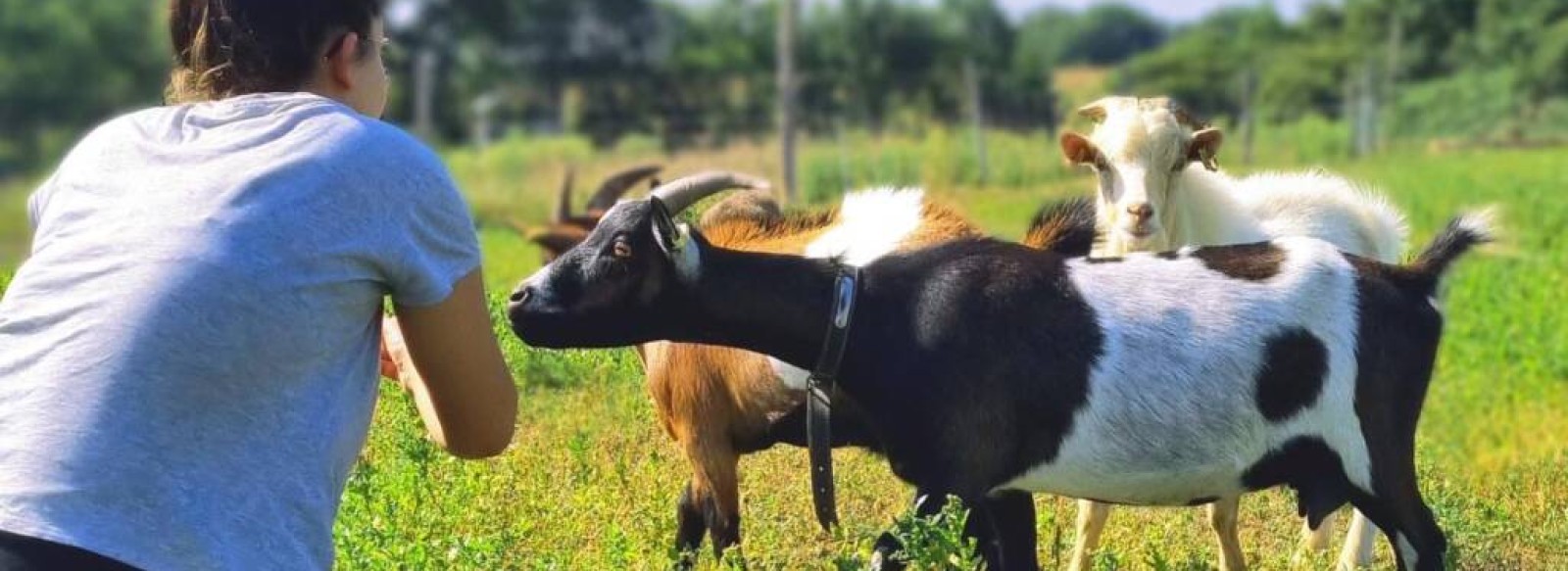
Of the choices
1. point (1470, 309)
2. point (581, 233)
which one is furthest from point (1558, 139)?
point (581, 233)

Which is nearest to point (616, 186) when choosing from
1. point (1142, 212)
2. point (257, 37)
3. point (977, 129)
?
point (1142, 212)

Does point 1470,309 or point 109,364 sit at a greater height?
point 109,364

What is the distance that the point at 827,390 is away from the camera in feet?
16.1

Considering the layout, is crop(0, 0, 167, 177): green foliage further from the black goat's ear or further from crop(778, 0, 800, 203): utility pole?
crop(778, 0, 800, 203): utility pole

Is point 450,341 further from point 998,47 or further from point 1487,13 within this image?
point 998,47

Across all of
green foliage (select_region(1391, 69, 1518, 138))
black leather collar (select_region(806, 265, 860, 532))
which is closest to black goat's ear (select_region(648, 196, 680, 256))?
black leather collar (select_region(806, 265, 860, 532))

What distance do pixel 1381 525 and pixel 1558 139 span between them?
3548cm

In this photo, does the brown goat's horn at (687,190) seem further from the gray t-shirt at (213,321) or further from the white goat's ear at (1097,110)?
the gray t-shirt at (213,321)

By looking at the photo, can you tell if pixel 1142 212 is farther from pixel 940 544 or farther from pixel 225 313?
pixel 225 313

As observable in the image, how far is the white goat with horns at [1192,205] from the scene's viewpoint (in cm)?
642

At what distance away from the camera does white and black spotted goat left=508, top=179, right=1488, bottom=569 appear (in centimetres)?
480

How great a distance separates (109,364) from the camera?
2.57 m

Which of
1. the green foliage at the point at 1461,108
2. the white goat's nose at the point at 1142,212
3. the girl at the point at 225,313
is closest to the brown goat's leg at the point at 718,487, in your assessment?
the white goat's nose at the point at 1142,212

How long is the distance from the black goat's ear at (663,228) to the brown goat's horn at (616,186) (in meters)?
6.96
